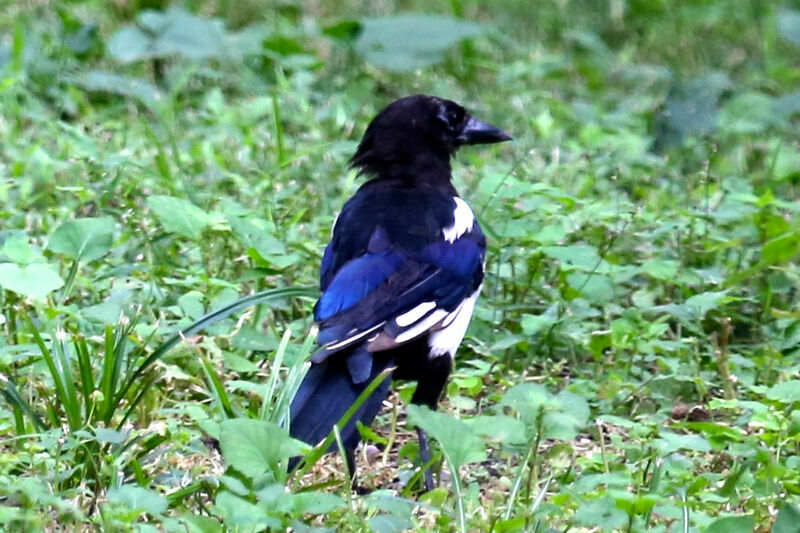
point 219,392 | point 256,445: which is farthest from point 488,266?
point 256,445

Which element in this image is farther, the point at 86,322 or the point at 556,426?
the point at 86,322

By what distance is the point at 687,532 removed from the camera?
2766 mm

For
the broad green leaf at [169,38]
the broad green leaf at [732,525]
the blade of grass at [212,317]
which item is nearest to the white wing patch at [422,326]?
the blade of grass at [212,317]

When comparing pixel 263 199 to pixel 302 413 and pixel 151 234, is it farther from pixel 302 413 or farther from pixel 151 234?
pixel 302 413

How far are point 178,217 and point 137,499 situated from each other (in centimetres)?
157

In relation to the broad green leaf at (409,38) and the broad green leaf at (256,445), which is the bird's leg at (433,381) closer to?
the broad green leaf at (256,445)

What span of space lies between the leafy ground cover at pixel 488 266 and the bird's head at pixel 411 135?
0.24 m

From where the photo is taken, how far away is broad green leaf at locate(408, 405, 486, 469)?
2762 millimetres

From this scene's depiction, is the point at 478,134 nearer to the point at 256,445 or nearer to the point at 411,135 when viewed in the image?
the point at 411,135

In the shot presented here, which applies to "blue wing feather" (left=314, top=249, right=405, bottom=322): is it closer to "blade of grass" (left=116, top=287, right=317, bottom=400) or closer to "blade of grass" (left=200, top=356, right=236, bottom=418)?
"blade of grass" (left=116, top=287, right=317, bottom=400)

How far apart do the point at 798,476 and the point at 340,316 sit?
1023 mm

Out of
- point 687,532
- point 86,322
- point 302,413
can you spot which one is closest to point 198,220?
point 86,322

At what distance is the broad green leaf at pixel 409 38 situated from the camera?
22.4 feet

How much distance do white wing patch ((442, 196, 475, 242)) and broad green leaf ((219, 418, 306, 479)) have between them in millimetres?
1078
